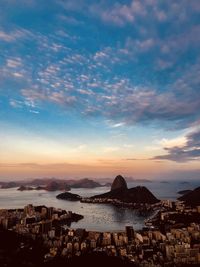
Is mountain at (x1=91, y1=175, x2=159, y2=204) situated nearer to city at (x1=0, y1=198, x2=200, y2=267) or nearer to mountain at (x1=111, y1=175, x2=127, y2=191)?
mountain at (x1=111, y1=175, x2=127, y2=191)

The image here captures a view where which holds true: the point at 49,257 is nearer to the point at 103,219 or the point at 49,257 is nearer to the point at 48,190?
the point at 103,219

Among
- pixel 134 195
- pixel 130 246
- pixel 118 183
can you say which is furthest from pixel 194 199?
pixel 130 246

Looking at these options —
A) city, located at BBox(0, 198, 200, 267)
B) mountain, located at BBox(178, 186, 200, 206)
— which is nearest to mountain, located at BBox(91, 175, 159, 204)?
mountain, located at BBox(178, 186, 200, 206)

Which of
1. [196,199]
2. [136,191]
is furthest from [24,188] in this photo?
[196,199]

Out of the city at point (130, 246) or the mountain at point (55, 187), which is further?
the mountain at point (55, 187)

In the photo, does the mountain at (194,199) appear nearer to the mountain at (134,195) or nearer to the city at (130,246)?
the mountain at (134,195)

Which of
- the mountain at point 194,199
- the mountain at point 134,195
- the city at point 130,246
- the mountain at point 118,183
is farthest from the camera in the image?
the mountain at point 118,183

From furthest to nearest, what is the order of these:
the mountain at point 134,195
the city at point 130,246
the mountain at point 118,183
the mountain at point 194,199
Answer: the mountain at point 118,183 < the mountain at point 134,195 < the mountain at point 194,199 < the city at point 130,246

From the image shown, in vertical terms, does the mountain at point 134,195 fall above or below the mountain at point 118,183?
below

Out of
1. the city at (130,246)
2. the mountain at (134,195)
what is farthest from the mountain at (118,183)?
the city at (130,246)

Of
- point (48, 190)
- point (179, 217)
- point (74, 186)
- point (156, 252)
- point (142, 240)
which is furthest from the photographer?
point (74, 186)

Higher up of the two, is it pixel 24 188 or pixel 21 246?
pixel 24 188
